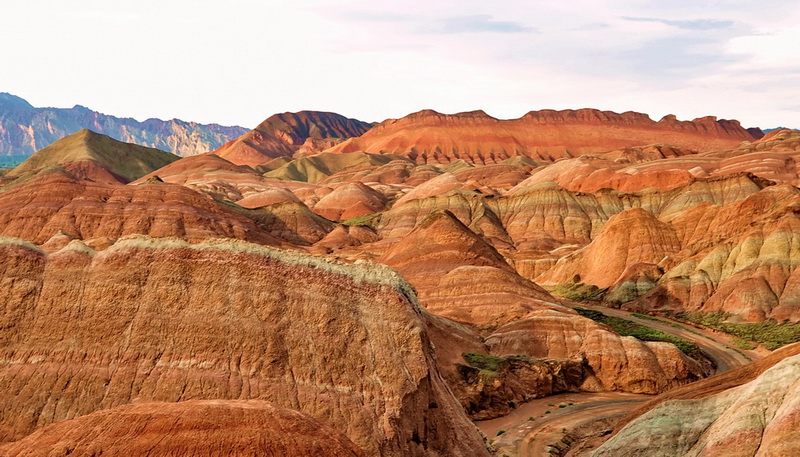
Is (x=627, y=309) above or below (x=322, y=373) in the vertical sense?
below

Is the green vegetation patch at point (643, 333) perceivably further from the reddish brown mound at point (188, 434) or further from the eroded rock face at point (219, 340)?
the reddish brown mound at point (188, 434)

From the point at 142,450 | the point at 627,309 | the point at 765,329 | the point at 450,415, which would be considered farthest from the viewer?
the point at 627,309

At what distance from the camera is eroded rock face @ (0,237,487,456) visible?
29.1 metres

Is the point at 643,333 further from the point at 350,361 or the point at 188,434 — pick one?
the point at 188,434

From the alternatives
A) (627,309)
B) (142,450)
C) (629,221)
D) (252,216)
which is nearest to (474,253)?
(627,309)

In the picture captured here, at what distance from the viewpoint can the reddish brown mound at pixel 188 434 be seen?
2161cm

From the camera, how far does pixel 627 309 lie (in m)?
101

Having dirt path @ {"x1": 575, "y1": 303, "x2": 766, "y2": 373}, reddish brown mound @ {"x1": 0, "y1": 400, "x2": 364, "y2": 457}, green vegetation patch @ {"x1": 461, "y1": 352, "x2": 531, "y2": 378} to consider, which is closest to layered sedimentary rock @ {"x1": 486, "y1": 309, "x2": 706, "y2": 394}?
green vegetation patch @ {"x1": 461, "y1": 352, "x2": 531, "y2": 378}

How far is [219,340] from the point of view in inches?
1220

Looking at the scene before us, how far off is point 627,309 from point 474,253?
3154cm

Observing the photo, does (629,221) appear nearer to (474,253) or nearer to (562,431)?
(474,253)

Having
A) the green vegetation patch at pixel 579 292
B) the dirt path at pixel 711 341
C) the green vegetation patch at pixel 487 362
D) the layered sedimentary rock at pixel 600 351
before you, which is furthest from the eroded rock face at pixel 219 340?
the green vegetation patch at pixel 579 292

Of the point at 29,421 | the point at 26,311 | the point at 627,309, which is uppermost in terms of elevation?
the point at 26,311

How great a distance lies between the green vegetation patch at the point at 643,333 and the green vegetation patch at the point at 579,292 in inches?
769
